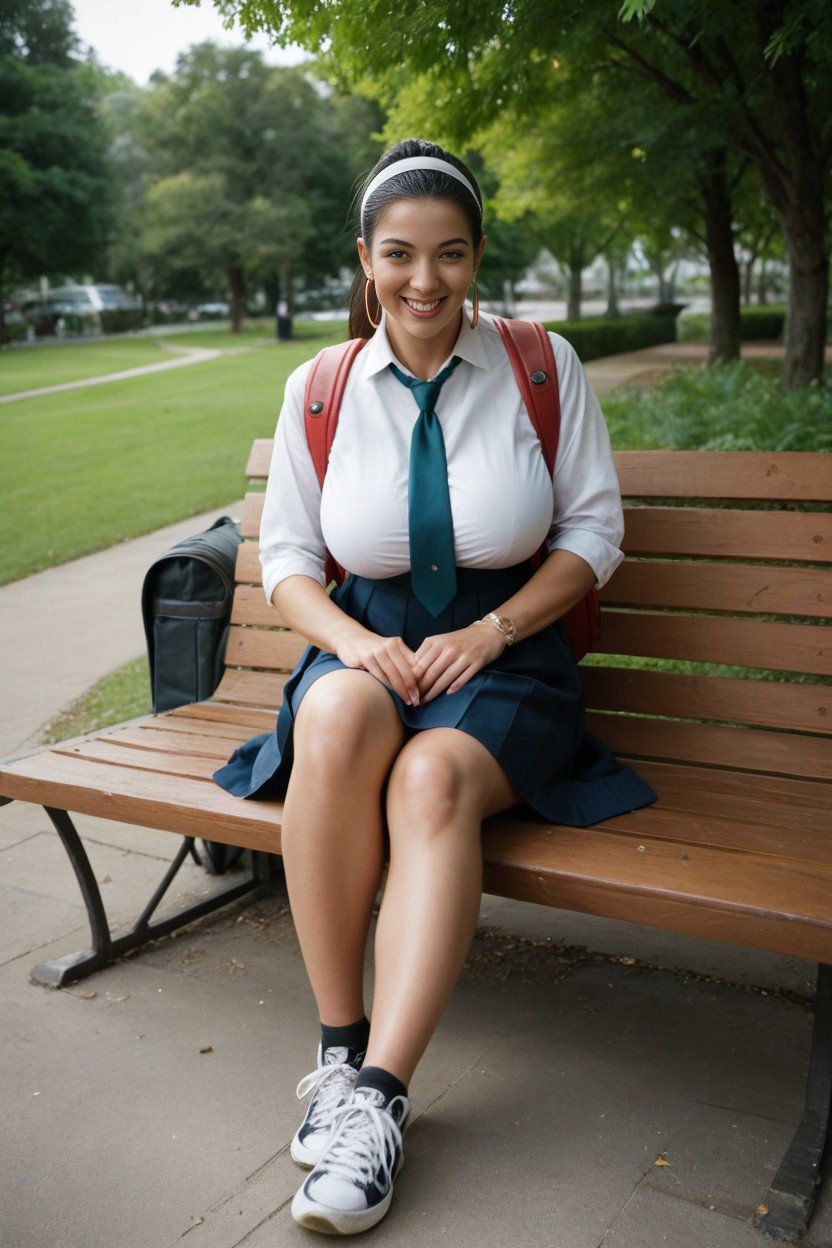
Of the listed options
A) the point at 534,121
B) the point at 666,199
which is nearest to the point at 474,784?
the point at 534,121

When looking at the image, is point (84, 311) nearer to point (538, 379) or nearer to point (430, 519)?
point (538, 379)

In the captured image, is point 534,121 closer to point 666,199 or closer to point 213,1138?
point 666,199

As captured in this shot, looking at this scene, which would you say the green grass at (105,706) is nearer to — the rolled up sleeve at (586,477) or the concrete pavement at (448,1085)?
the concrete pavement at (448,1085)

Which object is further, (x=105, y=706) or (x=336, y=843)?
(x=105, y=706)

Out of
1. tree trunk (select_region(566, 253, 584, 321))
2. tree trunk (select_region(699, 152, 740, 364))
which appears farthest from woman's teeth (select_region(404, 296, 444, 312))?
tree trunk (select_region(566, 253, 584, 321))

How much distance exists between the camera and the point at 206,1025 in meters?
2.88

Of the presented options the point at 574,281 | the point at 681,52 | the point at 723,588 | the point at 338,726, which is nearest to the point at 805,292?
the point at 681,52

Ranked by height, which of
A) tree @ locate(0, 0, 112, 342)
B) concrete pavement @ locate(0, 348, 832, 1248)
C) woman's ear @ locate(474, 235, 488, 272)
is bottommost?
concrete pavement @ locate(0, 348, 832, 1248)

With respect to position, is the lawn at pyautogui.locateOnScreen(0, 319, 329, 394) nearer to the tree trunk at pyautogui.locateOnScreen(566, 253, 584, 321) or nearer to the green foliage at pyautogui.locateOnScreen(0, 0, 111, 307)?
the green foliage at pyautogui.locateOnScreen(0, 0, 111, 307)

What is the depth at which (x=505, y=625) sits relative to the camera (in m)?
2.60

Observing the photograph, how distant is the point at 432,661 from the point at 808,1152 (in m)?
1.15

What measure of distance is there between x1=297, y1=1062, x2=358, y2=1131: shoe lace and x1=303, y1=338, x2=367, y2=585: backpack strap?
1266 millimetres

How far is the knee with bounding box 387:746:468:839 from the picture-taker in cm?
230

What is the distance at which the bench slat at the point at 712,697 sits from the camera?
2873 mm
